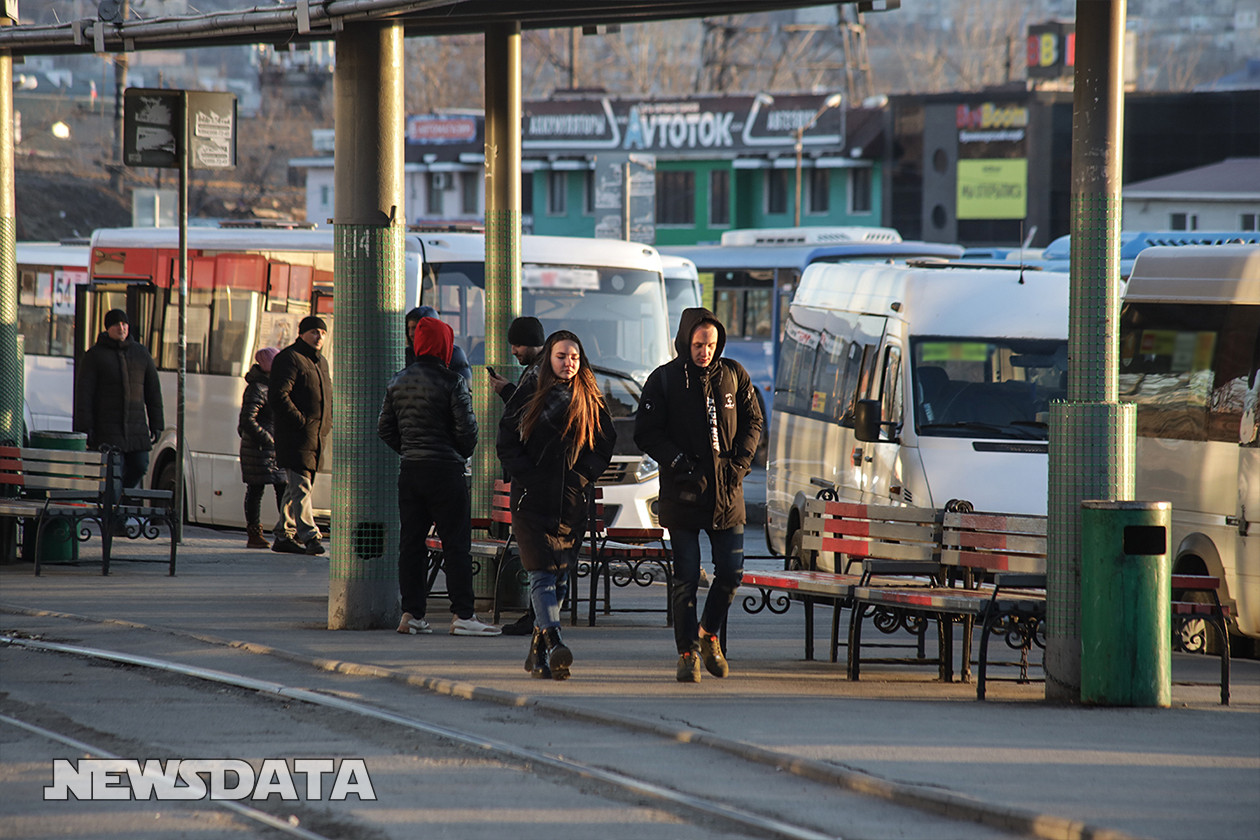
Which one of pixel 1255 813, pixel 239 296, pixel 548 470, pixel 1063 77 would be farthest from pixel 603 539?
pixel 1063 77

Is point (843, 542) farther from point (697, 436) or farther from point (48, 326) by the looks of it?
point (48, 326)

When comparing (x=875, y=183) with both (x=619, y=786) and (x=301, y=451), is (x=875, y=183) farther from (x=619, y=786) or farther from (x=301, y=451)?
(x=619, y=786)

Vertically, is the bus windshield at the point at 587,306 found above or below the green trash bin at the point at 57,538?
above

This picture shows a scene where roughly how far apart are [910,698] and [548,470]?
218 centimetres

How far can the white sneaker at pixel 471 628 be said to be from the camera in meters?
11.0

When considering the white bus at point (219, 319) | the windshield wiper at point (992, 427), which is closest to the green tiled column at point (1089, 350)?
the windshield wiper at point (992, 427)

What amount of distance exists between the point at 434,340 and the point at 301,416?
5.34m

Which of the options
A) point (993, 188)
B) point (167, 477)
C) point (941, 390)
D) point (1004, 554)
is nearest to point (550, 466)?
point (1004, 554)

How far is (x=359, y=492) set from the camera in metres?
11.3

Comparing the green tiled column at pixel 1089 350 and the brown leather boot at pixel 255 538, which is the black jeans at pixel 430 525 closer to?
the green tiled column at pixel 1089 350

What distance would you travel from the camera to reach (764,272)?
31.7 meters

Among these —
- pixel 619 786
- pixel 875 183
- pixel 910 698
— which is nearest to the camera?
pixel 619 786

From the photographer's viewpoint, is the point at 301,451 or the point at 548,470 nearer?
the point at 548,470

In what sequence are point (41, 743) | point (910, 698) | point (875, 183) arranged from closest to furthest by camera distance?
point (41, 743), point (910, 698), point (875, 183)
